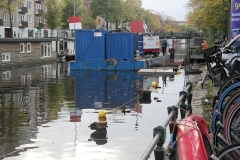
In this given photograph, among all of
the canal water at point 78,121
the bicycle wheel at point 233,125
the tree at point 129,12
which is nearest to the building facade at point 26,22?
the tree at point 129,12

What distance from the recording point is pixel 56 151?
28.8 feet

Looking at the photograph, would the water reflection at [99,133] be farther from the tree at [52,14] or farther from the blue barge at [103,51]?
the tree at [52,14]

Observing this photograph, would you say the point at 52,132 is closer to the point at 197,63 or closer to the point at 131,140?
the point at 131,140

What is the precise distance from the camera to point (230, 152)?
4.04 m

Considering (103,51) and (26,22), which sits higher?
(26,22)

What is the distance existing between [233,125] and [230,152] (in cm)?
125

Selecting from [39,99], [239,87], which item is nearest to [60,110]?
[39,99]

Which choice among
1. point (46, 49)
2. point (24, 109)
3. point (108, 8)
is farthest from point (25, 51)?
point (108, 8)

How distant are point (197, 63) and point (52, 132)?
30.4 metres

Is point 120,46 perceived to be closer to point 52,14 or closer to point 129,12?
point 52,14

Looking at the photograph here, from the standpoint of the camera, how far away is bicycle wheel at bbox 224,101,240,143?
5109 millimetres

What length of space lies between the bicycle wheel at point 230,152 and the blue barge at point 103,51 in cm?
2949

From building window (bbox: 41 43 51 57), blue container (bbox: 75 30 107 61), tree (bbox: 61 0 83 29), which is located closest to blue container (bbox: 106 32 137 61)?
blue container (bbox: 75 30 107 61)

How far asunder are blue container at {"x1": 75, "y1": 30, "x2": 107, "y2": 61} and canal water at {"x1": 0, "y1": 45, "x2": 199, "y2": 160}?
39.2ft
